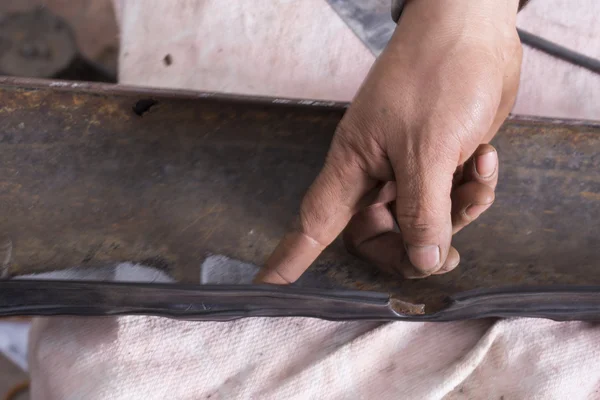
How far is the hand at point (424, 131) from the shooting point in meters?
0.69

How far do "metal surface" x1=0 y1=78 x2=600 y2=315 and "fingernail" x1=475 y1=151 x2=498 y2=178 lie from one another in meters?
0.23

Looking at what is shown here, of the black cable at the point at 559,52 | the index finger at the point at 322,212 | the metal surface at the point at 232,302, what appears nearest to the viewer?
the metal surface at the point at 232,302

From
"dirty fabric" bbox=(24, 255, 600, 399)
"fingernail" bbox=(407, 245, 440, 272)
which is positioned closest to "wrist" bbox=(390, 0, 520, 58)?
"fingernail" bbox=(407, 245, 440, 272)

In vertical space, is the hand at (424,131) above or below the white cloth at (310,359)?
above

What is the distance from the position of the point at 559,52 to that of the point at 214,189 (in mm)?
954

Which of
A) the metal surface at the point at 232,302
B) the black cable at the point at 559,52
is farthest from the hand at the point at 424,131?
the black cable at the point at 559,52

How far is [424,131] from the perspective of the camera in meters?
0.68

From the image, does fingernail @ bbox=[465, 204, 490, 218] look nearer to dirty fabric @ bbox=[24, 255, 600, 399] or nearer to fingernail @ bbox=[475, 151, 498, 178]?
fingernail @ bbox=[475, 151, 498, 178]

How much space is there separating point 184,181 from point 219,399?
47 cm

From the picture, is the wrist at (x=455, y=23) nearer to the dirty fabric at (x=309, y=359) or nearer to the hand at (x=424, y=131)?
the hand at (x=424, y=131)

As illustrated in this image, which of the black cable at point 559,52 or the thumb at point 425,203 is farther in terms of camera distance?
the black cable at point 559,52

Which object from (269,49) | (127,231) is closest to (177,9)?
(269,49)

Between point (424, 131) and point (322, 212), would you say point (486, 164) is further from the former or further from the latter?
point (322, 212)

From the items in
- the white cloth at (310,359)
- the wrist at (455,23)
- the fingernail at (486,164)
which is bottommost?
the white cloth at (310,359)
